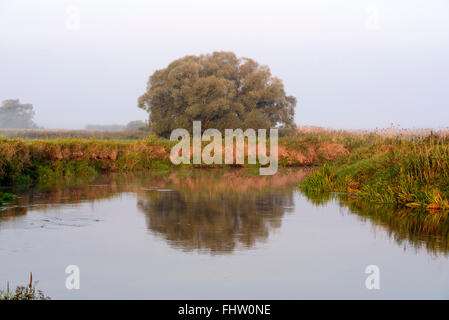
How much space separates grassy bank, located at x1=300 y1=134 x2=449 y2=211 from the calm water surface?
1.22m

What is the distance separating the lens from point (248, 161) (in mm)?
35125

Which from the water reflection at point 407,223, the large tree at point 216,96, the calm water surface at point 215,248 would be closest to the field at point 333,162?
the water reflection at point 407,223

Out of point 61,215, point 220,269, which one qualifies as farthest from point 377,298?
point 61,215

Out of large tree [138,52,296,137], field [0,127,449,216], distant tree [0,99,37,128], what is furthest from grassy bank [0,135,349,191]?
distant tree [0,99,37,128]

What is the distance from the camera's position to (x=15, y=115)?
5723 inches

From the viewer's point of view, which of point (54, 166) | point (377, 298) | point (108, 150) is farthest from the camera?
point (108, 150)

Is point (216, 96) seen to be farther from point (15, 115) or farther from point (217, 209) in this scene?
point (15, 115)

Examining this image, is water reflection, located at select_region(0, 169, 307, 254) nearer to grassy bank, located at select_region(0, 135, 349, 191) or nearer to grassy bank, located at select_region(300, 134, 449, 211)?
grassy bank, located at select_region(300, 134, 449, 211)

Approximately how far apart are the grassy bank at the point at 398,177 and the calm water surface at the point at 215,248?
3.99ft

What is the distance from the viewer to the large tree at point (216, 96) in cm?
5841

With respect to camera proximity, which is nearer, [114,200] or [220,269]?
[220,269]

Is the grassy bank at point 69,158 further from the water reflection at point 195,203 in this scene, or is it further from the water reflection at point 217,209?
the water reflection at point 217,209
